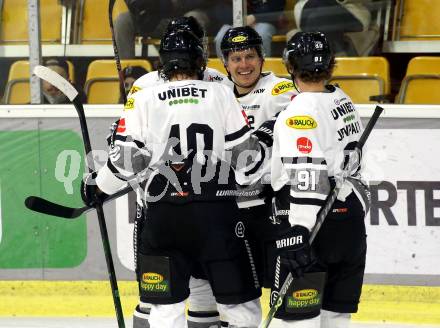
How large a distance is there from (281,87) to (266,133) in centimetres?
28

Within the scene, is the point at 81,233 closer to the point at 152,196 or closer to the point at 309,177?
the point at 152,196

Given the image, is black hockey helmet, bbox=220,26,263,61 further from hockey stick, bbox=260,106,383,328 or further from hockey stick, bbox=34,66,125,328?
hockey stick, bbox=260,106,383,328

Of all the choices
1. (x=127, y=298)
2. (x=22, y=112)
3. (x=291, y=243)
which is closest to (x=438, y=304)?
(x=127, y=298)

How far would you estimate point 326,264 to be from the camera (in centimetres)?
348

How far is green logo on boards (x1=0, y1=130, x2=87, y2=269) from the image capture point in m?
5.30

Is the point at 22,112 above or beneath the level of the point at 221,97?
beneath

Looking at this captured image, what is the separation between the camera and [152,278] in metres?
3.56

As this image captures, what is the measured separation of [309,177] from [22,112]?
2388 mm

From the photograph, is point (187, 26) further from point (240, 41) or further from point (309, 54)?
point (309, 54)

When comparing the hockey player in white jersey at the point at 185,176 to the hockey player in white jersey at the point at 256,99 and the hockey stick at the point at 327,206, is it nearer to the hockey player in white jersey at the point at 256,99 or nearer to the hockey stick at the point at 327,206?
the hockey stick at the point at 327,206

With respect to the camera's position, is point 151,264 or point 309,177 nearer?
point 309,177

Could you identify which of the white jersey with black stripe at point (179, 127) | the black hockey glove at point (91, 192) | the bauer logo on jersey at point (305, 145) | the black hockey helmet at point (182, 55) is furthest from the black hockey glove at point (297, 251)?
the black hockey glove at point (91, 192)

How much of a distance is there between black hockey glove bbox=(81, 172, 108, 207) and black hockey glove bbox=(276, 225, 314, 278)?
796 mm

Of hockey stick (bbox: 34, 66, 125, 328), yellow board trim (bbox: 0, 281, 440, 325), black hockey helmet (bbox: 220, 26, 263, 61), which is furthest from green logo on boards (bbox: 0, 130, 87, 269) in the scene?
black hockey helmet (bbox: 220, 26, 263, 61)
